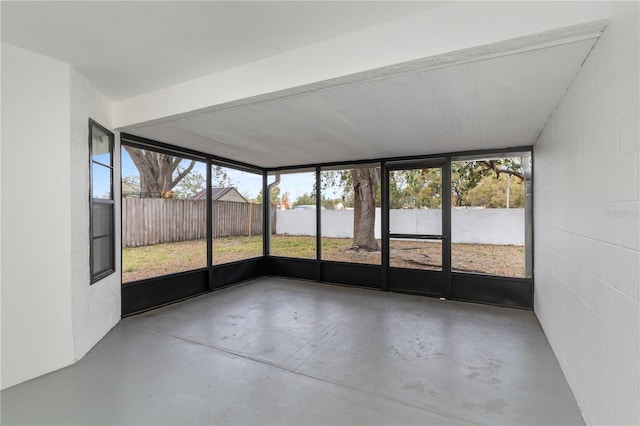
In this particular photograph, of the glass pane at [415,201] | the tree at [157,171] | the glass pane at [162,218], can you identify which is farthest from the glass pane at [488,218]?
the tree at [157,171]

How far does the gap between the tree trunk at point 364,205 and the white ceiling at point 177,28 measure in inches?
178

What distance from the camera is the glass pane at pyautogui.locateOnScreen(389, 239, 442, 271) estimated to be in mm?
4855

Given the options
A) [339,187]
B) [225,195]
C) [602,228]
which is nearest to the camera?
[602,228]

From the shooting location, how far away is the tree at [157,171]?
473 cm

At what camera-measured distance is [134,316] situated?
3840 mm

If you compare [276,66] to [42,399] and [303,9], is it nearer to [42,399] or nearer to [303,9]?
[303,9]

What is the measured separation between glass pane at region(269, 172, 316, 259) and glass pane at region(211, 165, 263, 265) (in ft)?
1.19


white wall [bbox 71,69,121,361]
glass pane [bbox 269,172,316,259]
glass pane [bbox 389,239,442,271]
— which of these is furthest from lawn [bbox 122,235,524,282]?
white wall [bbox 71,69,121,361]

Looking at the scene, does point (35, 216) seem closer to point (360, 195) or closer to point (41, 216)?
point (41, 216)

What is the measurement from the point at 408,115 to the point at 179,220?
164 inches

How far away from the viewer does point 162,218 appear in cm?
497

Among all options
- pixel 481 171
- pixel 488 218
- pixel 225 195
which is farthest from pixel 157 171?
pixel 481 171

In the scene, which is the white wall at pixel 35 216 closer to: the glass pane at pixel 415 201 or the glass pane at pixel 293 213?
the glass pane at pixel 293 213

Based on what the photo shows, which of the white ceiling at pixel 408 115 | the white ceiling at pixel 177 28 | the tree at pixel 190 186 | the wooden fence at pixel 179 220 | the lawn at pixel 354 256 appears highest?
the white ceiling at pixel 177 28
